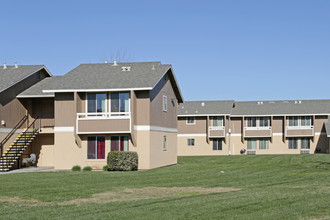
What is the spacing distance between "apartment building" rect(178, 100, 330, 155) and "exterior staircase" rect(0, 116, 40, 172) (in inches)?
1162

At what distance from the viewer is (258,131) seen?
6141 centimetres

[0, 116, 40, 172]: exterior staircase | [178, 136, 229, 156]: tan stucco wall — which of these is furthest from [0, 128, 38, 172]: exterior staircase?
[178, 136, 229, 156]: tan stucco wall

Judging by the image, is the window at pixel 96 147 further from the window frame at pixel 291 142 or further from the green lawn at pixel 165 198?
the window frame at pixel 291 142

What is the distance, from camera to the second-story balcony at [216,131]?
61281 mm

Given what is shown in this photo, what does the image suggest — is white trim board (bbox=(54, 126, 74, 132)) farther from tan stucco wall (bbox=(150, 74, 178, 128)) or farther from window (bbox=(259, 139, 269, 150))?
window (bbox=(259, 139, 269, 150))

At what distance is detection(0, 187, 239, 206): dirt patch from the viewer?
621 inches

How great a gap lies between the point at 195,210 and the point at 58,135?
20524 mm

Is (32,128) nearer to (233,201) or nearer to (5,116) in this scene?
(5,116)

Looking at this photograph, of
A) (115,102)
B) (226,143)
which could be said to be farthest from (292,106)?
(115,102)

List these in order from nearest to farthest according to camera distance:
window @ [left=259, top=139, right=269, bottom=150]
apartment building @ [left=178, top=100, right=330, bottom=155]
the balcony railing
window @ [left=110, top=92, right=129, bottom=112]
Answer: window @ [left=110, top=92, right=129, bottom=112], the balcony railing, apartment building @ [left=178, top=100, right=330, bottom=155], window @ [left=259, top=139, right=269, bottom=150]

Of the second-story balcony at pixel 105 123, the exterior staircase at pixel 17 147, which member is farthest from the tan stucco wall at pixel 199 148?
the second-story balcony at pixel 105 123

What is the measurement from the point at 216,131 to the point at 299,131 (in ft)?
32.2

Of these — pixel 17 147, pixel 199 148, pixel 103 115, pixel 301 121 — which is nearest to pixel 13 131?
pixel 17 147

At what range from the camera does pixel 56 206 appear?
48.5 feet
